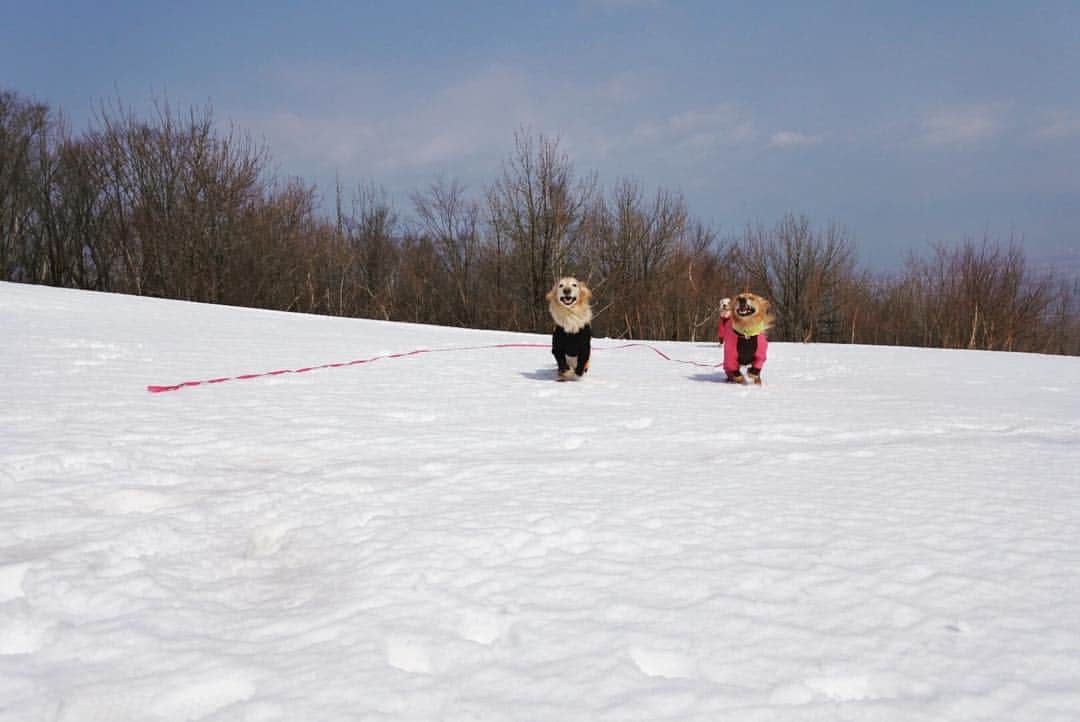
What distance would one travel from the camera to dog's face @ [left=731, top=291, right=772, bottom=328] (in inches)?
185

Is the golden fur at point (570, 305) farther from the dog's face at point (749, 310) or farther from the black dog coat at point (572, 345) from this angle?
the dog's face at point (749, 310)

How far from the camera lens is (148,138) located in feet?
63.6

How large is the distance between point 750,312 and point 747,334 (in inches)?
7.1

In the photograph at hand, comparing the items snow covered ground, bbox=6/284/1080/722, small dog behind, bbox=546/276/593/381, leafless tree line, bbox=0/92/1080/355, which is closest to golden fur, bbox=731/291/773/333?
small dog behind, bbox=546/276/593/381

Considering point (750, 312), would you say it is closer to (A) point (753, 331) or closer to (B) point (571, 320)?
(A) point (753, 331)

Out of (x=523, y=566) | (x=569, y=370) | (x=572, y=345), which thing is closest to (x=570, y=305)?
(x=572, y=345)

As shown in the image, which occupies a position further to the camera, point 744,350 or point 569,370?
point 569,370

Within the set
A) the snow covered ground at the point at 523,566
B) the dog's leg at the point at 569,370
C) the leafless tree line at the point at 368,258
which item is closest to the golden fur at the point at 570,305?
the dog's leg at the point at 569,370

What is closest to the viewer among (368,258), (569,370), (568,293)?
(568,293)

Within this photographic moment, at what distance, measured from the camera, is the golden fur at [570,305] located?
467 centimetres

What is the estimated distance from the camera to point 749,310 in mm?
4699

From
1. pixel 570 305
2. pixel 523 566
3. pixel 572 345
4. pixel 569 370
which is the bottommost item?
pixel 523 566

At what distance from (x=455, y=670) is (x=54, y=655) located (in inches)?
26.5

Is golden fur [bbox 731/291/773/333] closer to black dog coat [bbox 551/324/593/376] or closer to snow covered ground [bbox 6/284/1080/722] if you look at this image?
black dog coat [bbox 551/324/593/376]
